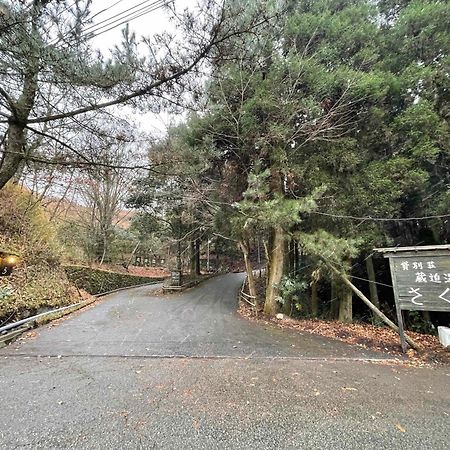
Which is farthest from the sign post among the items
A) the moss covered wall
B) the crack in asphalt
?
the moss covered wall

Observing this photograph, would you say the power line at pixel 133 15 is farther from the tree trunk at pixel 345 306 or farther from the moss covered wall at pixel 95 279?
the moss covered wall at pixel 95 279

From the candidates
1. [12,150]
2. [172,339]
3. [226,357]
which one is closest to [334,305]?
[226,357]

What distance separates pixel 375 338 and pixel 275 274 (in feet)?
9.88

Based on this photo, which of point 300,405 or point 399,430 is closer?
point 399,430

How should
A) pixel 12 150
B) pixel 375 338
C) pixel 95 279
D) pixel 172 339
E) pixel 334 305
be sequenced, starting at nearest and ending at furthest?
pixel 12 150
pixel 172 339
pixel 375 338
pixel 334 305
pixel 95 279

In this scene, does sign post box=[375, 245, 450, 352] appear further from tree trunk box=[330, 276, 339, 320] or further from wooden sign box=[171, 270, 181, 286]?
wooden sign box=[171, 270, 181, 286]

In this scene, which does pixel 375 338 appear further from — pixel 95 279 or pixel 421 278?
pixel 95 279

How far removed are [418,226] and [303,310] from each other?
4.28 metres

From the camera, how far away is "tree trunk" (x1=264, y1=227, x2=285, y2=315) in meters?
7.86

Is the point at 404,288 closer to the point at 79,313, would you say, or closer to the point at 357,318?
the point at 357,318

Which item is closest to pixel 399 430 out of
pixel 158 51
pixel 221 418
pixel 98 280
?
pixel 221 418

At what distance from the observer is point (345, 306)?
7.72 metres

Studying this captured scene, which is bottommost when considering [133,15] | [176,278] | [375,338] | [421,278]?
[375,338]

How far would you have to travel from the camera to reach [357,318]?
8.55 meters
